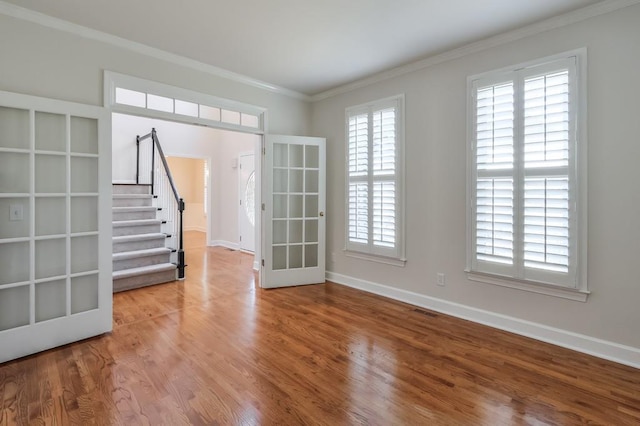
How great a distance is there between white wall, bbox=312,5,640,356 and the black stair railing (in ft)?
8.37

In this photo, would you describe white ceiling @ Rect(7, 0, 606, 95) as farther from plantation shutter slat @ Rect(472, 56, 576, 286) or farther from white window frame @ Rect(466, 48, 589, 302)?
plantation shutter slat @ Rect(472, 56, 576, 286)

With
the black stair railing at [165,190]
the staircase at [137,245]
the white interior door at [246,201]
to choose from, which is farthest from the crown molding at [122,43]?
the white interior door at [246,201]

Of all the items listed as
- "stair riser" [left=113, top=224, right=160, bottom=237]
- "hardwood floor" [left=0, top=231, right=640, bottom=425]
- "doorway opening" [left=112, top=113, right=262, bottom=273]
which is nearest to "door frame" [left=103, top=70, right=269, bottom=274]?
"hardwood floor" [left=0, top=231, right=640, bottom=425]

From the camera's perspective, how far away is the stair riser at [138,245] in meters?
4.63

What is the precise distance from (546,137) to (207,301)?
12.7ft

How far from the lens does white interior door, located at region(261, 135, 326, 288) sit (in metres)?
4.37

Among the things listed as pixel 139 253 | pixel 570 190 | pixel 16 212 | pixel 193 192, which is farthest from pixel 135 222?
pixel 193 192

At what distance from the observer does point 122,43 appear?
10.1ft

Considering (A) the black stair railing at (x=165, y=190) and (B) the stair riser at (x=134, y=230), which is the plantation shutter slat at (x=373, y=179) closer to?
(A) the black stair railing at (x=165, y=190)

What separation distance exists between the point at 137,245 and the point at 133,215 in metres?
0.68

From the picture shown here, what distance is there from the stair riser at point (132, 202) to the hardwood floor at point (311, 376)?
8.30 feet

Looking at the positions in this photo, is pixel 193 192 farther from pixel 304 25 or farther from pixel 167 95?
pixel 304 25

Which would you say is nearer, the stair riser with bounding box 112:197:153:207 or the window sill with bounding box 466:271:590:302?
the window sill with bounding box 466:271:590:302

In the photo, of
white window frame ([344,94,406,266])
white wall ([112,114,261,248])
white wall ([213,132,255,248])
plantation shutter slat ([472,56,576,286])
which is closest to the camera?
plantation shutter slat ([472,56,576,286])
